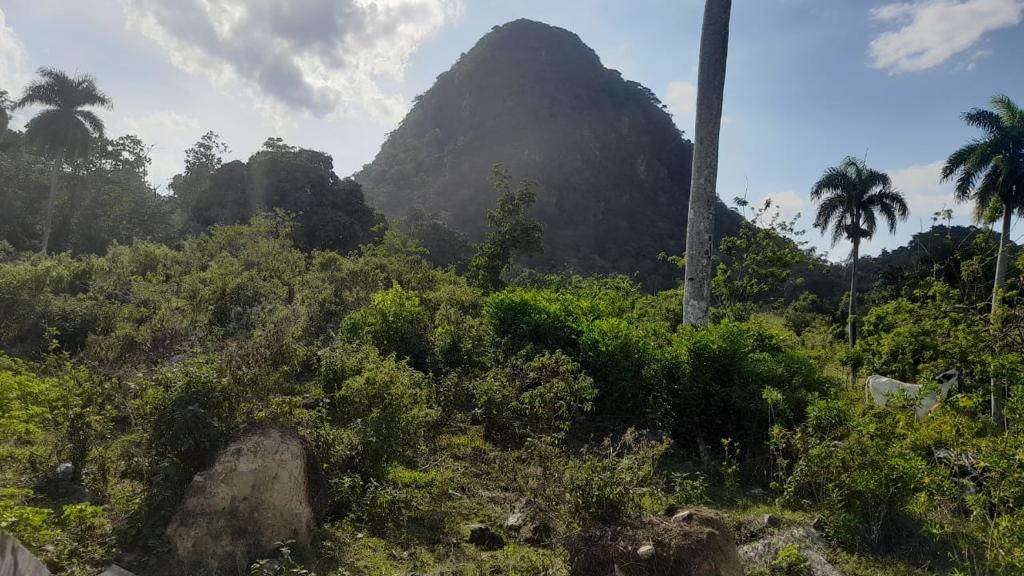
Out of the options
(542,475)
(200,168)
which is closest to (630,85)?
(200,168)

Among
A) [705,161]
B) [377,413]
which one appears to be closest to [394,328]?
[377,413]

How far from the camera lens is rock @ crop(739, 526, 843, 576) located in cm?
416

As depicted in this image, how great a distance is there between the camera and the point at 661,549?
3594mm

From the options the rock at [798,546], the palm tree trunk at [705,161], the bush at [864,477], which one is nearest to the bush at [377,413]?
the rock at [798,546]

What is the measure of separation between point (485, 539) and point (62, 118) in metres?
35.7

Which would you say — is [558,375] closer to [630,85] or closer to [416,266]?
[416,266]

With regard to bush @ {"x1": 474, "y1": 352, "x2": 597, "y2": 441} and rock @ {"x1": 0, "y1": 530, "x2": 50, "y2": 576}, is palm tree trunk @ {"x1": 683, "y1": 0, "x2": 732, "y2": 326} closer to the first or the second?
bush @ {"x1": 474, "y1": 352, "x2": 597, "y2": 441}

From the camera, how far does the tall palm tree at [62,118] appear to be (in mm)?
29078

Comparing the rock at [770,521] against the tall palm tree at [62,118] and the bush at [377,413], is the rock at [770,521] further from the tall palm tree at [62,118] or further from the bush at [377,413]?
the tall palm tree at [62,118]

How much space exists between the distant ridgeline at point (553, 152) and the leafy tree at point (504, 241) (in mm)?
32685

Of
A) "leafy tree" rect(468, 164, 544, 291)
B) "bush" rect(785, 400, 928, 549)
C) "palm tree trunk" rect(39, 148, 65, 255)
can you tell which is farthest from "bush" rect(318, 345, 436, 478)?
"palm tree trunk" rect(39, 148, 65, 255)

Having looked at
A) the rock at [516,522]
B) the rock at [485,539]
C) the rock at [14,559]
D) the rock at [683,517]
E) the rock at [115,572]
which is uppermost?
the rock at [14,559]

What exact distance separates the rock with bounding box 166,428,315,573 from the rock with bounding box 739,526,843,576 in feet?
11.0

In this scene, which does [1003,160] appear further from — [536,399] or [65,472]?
[65,472]
